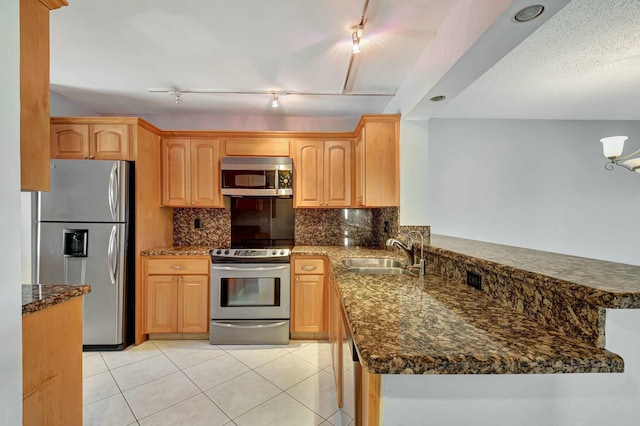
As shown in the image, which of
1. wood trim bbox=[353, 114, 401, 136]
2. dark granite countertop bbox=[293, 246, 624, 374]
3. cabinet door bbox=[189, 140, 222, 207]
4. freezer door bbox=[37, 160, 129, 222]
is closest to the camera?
dark granite countertop bbox=[293, 246, 624, 374]

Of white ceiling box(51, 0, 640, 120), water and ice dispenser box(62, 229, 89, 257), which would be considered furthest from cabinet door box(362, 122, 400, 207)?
water and ice dispenser box(62, 229, 89, 257)

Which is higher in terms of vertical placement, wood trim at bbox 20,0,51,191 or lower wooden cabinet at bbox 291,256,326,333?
wood trim at bbox 20,0,51,191

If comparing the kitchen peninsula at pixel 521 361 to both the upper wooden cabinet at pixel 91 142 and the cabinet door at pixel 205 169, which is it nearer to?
the cabinet door at pixel 205 169

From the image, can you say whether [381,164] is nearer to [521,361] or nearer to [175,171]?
[521,361]

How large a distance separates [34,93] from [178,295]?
2145 millimetres

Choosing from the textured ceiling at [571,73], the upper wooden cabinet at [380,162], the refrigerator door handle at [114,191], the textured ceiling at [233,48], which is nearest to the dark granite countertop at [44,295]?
the refrigerator door handle at [114,191]

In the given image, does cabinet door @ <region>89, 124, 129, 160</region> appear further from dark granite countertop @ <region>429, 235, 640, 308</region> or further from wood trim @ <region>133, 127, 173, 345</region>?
dark granite countertop @ <region>429, 235, 640, 308</region>

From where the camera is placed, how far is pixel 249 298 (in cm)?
275

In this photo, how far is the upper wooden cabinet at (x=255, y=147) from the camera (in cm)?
305

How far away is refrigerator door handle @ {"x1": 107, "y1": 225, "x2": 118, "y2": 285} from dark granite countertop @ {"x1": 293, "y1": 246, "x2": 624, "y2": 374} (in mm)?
2305

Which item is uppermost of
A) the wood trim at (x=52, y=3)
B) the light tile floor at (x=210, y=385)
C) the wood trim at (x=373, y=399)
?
the wood trim at (x=52, y=3)

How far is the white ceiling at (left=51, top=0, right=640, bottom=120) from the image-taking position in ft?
5.09

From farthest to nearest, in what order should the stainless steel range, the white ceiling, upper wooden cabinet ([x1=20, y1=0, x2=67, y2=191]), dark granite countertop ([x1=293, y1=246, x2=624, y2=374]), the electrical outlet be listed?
the stainless steel range
the white ceiling
the electrical outlet
upper wooden cabinet ([x1=20, y1=0, x2=67, y2=191])
dark granite countertop ([x1=293, y1=246, x2=624, y2=374])

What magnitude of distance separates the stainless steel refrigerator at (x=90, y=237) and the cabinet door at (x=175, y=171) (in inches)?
19.1
